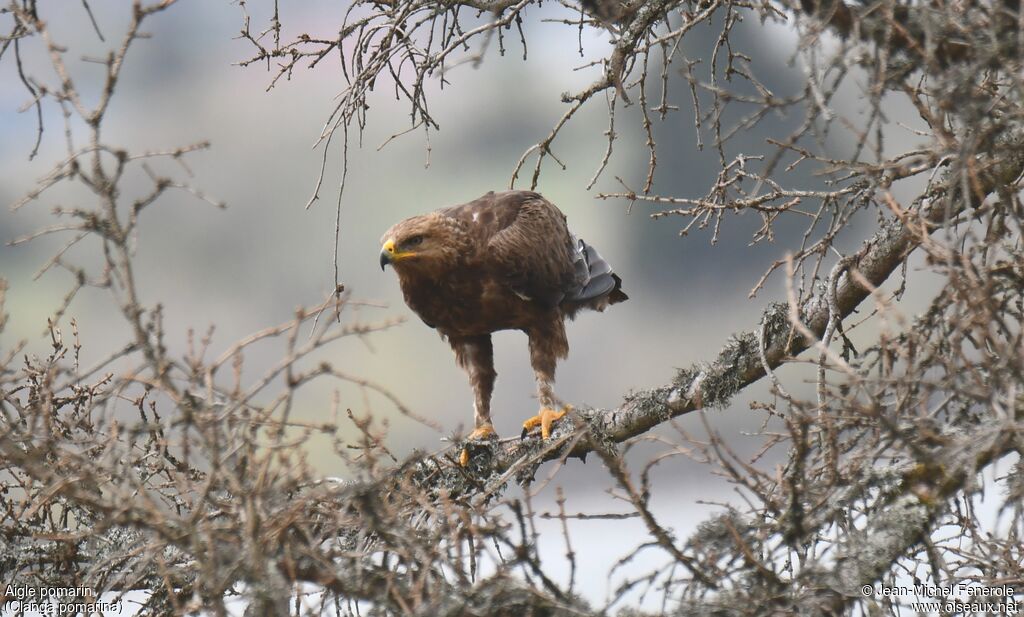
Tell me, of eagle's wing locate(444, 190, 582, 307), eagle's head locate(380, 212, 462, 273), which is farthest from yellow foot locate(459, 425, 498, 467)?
eagle's head locate(380, 212, 462, 273)

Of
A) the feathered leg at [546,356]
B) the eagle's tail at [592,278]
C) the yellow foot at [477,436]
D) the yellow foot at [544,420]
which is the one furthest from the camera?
the eagle's tail at [592,278]

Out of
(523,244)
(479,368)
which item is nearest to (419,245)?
(523,244)

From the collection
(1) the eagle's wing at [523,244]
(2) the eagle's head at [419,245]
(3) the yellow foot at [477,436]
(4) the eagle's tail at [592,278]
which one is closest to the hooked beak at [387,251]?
(2) the eagle's head at [419,245]

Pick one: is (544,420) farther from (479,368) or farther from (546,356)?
(479,368)

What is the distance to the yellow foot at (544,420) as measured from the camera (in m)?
4.30

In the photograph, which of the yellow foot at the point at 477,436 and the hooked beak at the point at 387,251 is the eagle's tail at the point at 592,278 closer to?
the yellow foot at the point at 477,436

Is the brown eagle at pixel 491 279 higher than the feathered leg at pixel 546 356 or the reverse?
higher

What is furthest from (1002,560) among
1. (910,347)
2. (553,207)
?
(553,207)

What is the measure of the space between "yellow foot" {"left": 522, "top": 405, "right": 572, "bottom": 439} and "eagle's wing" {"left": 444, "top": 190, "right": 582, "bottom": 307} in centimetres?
50

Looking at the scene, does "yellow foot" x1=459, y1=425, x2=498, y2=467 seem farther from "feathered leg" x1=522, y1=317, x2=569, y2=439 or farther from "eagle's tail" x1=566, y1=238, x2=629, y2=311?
"eagle's tail" x1=566, y1=238, x2=629, y2=311

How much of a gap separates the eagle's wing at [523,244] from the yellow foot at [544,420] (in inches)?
19.6

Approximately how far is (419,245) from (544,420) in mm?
862

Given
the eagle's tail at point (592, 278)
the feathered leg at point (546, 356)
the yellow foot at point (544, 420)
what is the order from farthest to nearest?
the eagle's tail at point (592, 278), the feathered leg at point (546, 356), the yellow foot at point (544, 420)

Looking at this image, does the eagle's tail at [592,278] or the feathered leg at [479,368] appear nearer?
the feathered leg at [479,368]
